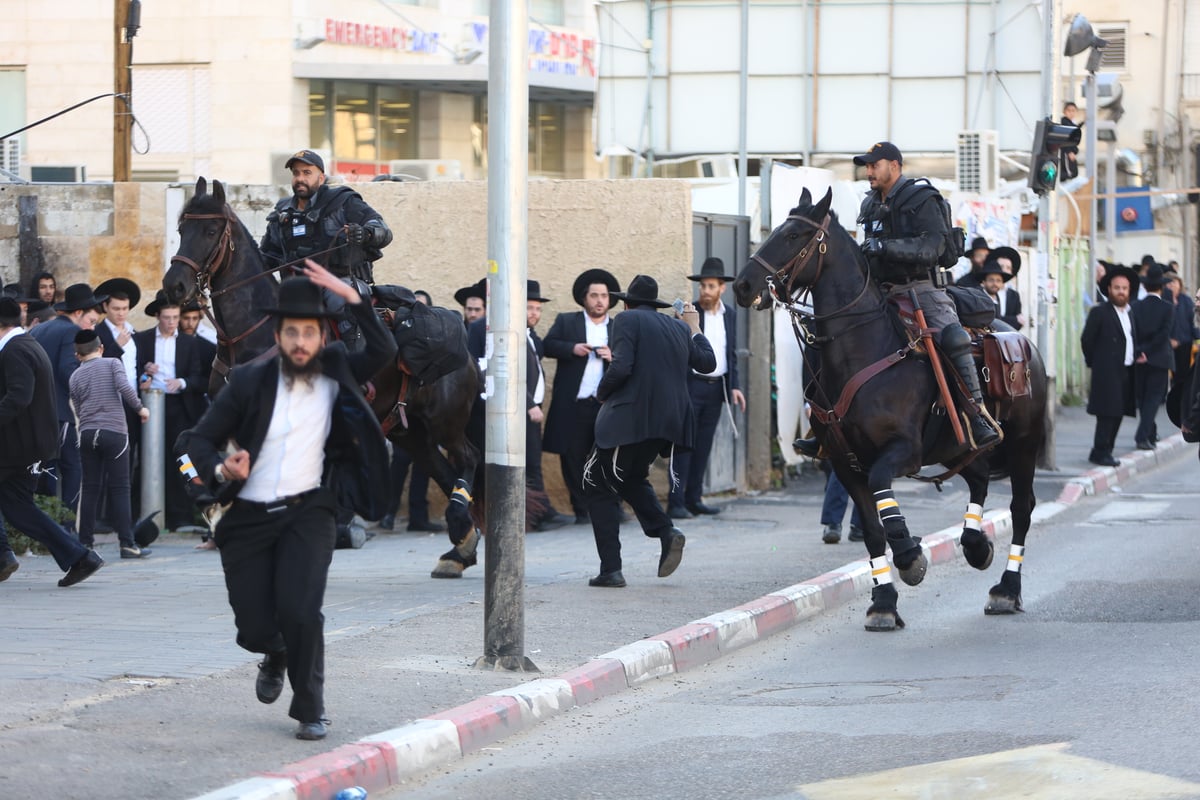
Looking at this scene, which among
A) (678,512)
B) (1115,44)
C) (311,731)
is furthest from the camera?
(1115,44)

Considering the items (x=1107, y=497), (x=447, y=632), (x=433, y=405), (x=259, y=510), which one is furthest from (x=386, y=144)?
(x=259, y=510)

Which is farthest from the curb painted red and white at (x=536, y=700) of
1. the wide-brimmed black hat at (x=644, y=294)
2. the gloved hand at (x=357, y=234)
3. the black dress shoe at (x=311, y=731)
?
the gloved hand at (x=357, y=234)

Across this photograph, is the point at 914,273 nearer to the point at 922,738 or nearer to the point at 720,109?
the point at 922,738

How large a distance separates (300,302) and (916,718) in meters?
3.32

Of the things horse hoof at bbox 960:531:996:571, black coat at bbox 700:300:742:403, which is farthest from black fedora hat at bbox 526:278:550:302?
horse hoof at bbox 960:531:996:571

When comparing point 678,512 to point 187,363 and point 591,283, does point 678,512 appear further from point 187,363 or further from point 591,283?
point 187,363

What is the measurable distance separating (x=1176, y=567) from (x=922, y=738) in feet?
20.4

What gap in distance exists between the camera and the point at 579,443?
15805mm

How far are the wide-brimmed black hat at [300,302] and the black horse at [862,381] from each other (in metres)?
3.76

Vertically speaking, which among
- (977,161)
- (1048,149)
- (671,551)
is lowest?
(671,551)

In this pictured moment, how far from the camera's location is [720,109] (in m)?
32.7

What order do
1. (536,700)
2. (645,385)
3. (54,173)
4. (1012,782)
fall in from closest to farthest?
1. (1012,782)
2. (536,700)
3. (645,385)
4. (54,173)

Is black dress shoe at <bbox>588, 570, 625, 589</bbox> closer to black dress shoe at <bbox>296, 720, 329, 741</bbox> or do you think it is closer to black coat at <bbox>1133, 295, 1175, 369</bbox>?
black dress shoe at <bbox>296, 720, 329, 741</bbox>

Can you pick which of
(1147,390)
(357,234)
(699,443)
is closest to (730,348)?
(699,443)
